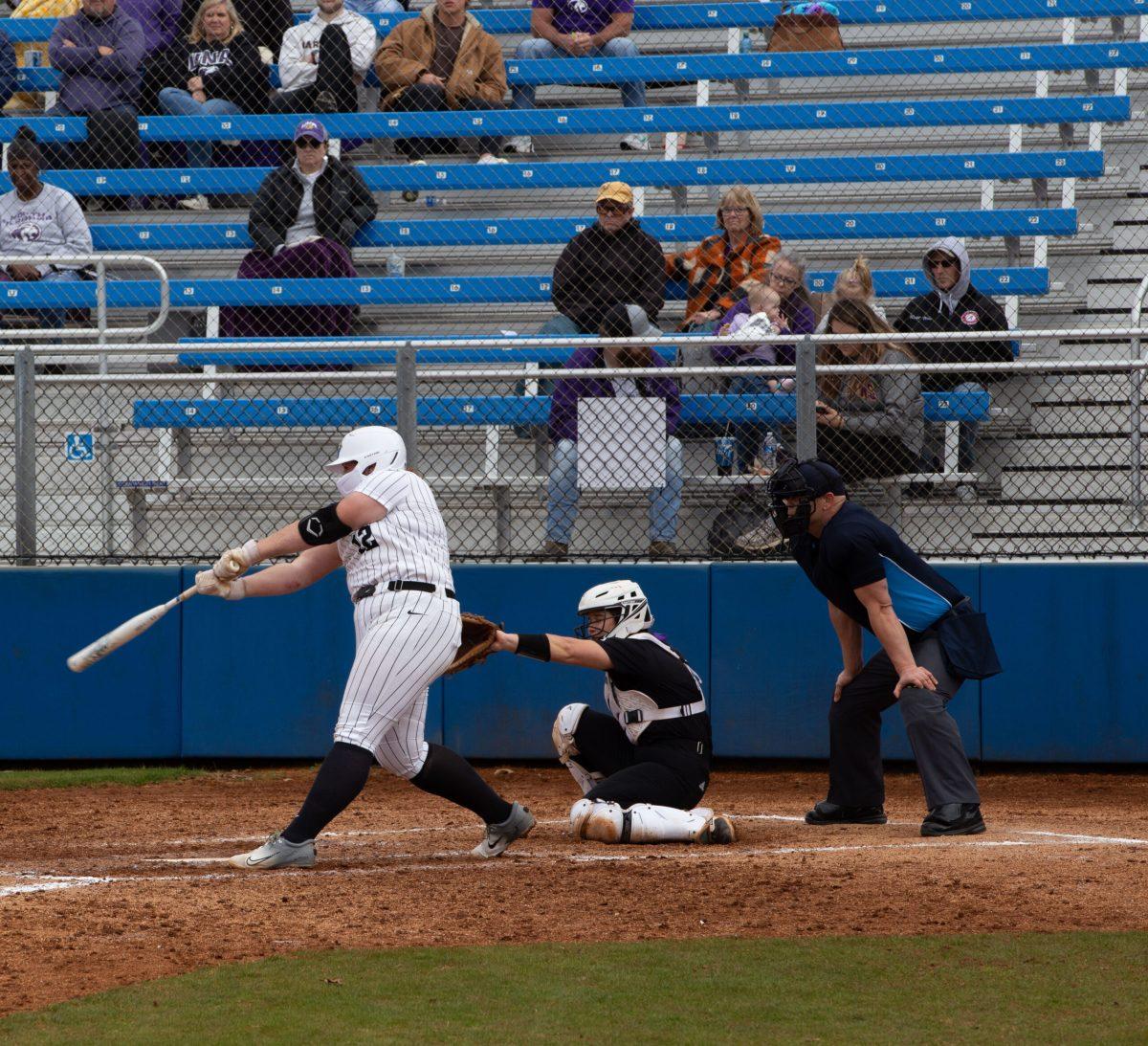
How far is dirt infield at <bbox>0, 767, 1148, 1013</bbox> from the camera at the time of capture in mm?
5137

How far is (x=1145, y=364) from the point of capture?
339 inches

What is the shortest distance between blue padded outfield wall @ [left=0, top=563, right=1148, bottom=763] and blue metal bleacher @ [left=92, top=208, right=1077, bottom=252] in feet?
11.9

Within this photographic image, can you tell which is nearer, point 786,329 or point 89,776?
point 89,776

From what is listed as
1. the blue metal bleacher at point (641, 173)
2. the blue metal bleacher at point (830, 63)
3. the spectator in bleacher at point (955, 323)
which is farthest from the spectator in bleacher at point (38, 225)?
the spectator in bleacher at point (955, 323)

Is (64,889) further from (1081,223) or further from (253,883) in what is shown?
(1081,223)

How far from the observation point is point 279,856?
6160 millimetres

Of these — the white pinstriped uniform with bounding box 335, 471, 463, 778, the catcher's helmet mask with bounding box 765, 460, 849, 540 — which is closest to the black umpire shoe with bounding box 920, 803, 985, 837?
the catcher's helmet mask with bounding box 765, 460, 849, 540

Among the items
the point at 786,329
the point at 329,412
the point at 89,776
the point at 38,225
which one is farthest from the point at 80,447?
the point at 786,329

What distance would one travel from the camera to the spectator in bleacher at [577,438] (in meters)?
9.20

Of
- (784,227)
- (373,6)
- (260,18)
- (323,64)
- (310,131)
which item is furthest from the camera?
(373,6)

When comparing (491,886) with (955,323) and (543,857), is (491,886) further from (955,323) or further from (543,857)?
(955,323)

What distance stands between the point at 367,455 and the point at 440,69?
25.5ft

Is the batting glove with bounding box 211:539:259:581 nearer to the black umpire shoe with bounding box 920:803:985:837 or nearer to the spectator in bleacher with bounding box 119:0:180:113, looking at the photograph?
the black umpire shoe with bounding box 920:803:985:837

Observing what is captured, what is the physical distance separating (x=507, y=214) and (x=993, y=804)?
A: 674 cm
